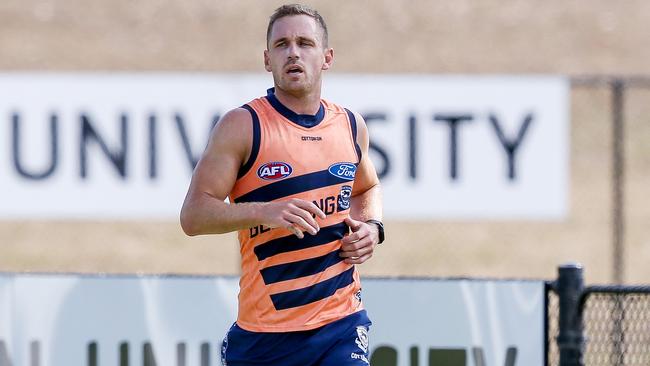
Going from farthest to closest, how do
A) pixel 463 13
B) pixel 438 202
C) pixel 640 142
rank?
1. pixel 463 13
2. pixel 640 142
3. pixel 438 202

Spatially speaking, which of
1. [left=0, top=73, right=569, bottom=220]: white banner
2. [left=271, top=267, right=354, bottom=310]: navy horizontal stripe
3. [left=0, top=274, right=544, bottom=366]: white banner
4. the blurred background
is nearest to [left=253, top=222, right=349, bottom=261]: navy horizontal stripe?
[left=271, top=267, right=354, bottom=310]: navy horizontal stripe

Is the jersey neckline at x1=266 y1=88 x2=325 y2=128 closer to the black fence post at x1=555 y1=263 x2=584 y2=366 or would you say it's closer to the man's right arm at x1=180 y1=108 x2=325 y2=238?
the man's right arm at x1=180 y1=108 x2=325 y2=238

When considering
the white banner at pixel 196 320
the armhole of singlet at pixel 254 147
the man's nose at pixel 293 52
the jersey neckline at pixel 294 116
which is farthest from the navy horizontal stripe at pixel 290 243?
the white banner at pixel 196 320

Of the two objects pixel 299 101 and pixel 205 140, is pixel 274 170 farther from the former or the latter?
pixel 205 140

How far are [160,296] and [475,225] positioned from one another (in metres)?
11.7

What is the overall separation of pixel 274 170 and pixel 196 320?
1.74 metres

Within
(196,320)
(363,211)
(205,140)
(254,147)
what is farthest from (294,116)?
(205,140)

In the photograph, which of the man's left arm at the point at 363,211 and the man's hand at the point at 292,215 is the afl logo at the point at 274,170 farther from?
the man's left arm at the point at 363,211

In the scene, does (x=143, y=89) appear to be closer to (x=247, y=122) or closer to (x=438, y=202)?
(x=438, y=202)

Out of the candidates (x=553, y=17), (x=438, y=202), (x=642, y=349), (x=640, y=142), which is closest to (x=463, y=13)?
(x=553, y=17)

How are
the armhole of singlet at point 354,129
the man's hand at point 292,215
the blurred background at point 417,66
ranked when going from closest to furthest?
the man's hand at point 292,215 → the armhole of singlet at point 354,129 → the blurred background at point 417,66

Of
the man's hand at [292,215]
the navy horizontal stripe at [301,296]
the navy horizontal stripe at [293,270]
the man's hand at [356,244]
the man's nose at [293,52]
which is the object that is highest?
the man's nose at [293,52]

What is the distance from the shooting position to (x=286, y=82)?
4559mm

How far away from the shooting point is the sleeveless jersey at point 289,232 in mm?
4480
